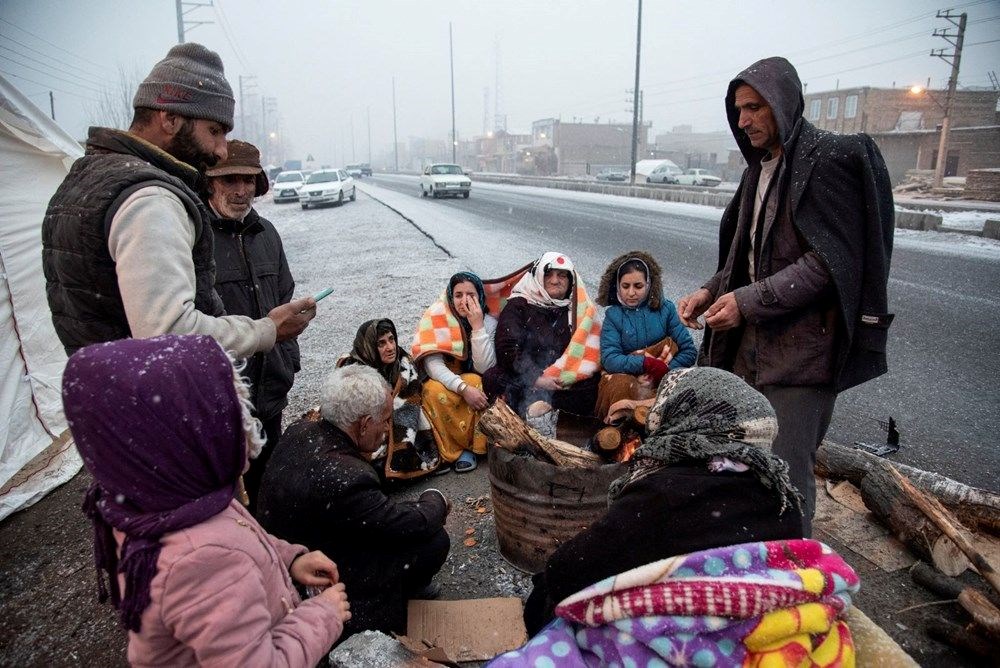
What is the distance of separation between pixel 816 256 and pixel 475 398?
2382 millimetres

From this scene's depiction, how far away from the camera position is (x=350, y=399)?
2.44 m

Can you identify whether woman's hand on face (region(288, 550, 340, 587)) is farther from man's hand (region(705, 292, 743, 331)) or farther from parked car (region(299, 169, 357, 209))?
parked car (region(299, 169, 357, 209))

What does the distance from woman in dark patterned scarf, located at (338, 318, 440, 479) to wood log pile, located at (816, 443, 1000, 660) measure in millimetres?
2564

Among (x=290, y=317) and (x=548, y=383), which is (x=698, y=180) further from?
(x=290, y=317)

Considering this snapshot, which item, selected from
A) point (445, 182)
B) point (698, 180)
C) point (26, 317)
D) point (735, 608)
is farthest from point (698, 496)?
point (698, 180)

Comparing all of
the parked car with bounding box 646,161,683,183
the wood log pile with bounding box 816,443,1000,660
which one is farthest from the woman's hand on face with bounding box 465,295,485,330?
the parked car with bounding box 646,161,683,183

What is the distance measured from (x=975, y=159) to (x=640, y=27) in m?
21.0

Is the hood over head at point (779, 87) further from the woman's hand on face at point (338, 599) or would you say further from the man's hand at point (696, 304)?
the woman's hand on face at point (338, 599)

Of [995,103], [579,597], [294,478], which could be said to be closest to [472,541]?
[294,478]

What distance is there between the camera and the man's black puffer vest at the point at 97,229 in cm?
170

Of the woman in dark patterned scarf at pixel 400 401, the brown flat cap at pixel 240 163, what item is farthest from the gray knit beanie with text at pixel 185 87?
the woman in dark patterned scarf at pixel 400 401

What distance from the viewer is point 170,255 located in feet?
5.55

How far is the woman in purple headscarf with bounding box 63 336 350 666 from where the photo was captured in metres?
1.23

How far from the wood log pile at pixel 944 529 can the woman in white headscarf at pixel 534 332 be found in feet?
5.84
